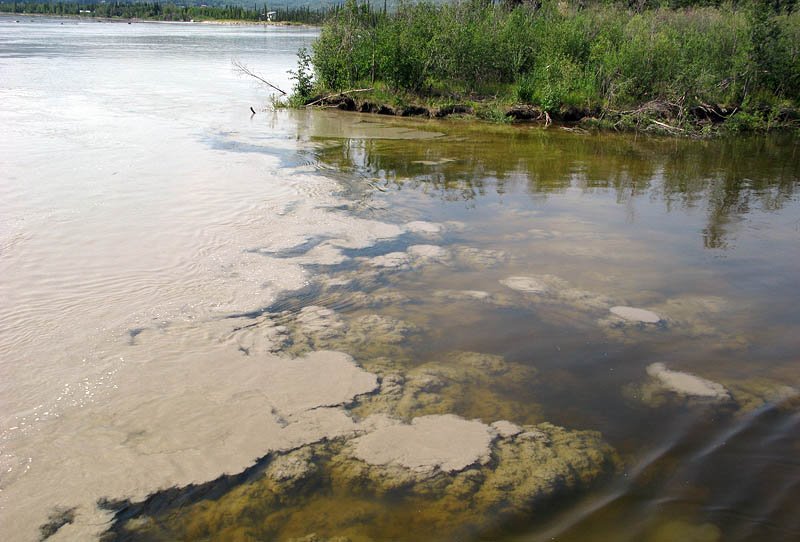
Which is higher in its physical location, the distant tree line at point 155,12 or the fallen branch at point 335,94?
the distant tree line at point 155,12

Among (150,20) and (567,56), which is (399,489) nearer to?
(567,56)

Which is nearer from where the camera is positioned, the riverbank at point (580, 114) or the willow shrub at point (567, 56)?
the riverbank at point (580, 114)

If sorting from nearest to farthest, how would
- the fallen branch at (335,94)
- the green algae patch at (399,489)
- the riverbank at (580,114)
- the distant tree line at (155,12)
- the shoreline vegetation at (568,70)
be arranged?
the green algae patch at (399,489)
the riverbank at (580,114)
the shoreline vegetation at (568,70)
the fallen branch at (335,94)
the distant tree line at (155,12)

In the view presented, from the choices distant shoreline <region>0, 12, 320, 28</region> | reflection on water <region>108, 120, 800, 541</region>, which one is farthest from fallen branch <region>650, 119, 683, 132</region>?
distant shoreline <region>0, 12, 320, 28</region>

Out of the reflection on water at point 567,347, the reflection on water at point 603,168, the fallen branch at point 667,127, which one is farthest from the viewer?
the fallen branch at point 667,127

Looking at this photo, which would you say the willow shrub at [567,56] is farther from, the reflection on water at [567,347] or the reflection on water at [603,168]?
the reflection on water at [567,347]

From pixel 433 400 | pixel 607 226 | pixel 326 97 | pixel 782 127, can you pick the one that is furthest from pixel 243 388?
pixel 782 127

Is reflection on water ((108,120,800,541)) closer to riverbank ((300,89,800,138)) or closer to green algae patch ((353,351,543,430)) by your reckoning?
green algae patch ((353,351,543,430))

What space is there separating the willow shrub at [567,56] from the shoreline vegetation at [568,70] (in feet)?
0.12

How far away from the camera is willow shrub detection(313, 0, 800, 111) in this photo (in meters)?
17.3

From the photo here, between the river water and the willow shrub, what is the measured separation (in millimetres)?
6913

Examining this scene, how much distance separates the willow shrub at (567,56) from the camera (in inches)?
683

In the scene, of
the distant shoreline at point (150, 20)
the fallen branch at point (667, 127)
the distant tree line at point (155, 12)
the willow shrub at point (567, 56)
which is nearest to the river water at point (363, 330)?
the fallen branch at point (667, 127)

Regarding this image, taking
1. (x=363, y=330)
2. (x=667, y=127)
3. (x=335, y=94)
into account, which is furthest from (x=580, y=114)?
(x=363, y=330)
